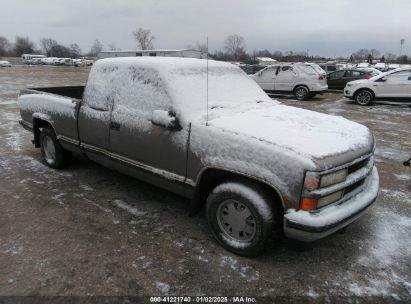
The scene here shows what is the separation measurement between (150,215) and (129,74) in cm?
170

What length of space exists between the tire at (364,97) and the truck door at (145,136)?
496 inches

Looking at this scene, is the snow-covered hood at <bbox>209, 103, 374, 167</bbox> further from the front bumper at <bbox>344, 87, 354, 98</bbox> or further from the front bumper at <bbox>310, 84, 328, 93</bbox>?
the front bumper at <bbox>310, 84, 328, 93</bbox>

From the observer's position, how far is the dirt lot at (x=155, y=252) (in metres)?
2.98

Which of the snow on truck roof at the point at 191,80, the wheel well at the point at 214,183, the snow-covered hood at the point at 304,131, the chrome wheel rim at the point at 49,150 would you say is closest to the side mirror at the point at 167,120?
the snow on truck roof at the point at 191,80

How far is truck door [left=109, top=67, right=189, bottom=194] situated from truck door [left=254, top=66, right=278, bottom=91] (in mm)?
13045

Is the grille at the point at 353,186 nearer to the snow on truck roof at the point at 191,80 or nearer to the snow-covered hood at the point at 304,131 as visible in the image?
the snow-covered hood at the point at 304,131

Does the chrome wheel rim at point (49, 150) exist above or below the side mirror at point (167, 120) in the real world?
below

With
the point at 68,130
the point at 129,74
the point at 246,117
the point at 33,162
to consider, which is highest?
the point at 129,74

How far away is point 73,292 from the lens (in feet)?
9.46

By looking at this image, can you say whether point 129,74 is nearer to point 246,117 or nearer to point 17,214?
point 246,117

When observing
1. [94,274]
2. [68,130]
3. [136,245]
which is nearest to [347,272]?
[136,245]

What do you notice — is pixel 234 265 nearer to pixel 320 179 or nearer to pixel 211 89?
pixel 320 179

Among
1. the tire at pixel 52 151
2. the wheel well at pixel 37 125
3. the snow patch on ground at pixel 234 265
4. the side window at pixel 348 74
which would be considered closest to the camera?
the snow patch on ground at pixel 234 265

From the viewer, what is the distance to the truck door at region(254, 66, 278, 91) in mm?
16427
